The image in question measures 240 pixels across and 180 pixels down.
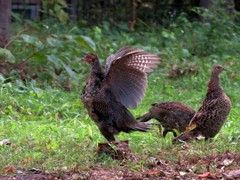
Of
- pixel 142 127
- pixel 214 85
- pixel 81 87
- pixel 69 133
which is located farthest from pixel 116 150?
pixel 81 87

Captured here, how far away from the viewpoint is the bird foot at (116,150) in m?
5.89

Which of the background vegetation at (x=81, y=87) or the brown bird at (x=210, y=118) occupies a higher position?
the brown bird at (x=210, y=118)

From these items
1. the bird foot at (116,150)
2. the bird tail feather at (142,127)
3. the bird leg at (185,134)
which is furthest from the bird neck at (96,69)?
the bird foot at (116,150)

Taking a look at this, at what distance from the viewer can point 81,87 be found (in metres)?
10.3

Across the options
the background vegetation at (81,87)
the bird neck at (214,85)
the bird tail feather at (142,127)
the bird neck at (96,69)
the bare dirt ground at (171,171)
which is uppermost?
the bird neck at (96,69)

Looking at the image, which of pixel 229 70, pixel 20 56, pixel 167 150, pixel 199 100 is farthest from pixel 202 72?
pixel 167 150

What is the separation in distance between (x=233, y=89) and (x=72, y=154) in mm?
4672

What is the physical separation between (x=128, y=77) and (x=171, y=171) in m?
1.43

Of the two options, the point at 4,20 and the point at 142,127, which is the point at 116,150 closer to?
the point at 142,127

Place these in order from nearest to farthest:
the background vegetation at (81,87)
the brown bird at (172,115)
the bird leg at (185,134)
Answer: the background vegetation at (81,87)
the bird leg at (185,134)
the brown bird at (172,115)

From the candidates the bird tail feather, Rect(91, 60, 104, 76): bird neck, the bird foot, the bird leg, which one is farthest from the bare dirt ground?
Rect(91, 60, 104, 76): bird neck

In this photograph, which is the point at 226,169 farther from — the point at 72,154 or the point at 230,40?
the point at 230,40

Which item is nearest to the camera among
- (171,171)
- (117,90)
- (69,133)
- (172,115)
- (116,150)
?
(171,171)

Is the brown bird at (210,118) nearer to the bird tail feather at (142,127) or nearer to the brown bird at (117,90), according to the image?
the bird tail feather at (142,127)
